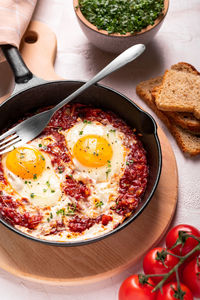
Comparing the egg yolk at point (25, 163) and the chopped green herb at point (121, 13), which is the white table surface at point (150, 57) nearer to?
the chopped green herb at point (121, 13)

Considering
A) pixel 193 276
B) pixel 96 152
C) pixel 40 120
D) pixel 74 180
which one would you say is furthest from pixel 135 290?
pixel 40 120

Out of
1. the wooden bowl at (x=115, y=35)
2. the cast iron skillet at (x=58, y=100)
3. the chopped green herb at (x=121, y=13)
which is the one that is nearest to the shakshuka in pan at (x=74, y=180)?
the cast iron skillet at (x=58, y=100)

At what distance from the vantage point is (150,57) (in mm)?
5102

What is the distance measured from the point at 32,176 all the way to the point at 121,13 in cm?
229

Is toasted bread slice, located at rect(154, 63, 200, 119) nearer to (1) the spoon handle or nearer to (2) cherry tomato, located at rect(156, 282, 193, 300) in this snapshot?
(1) the spoon handle

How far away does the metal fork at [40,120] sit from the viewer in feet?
13.0

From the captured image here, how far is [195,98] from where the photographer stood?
14.8ft

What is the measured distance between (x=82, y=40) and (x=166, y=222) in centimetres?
273

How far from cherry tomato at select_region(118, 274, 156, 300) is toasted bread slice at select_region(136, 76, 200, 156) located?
1617 millimetres

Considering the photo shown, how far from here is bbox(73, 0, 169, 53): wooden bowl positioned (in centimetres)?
452

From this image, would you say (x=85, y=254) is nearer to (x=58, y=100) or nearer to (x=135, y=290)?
(x=135, y=290)

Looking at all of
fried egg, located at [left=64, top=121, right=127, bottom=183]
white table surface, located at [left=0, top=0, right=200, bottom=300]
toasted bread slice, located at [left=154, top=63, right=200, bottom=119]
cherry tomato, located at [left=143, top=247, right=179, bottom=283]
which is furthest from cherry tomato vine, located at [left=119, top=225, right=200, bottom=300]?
toasted bread slice, located at [left=154, top=63, right=200, bottom=119]

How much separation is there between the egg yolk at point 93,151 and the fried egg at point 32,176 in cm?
32

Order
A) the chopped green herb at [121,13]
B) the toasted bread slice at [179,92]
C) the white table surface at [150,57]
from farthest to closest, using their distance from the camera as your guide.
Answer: the chopped green herb at [121,13] < the toasted bread slice at [179,92] < the white table surface at [150,57]
